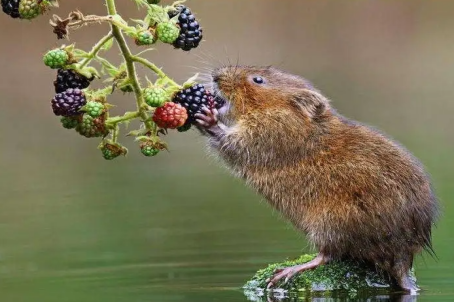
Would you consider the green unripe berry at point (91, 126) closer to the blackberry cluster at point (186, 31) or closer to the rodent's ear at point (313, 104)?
Result: the blackberry cluster at point (186, 31)

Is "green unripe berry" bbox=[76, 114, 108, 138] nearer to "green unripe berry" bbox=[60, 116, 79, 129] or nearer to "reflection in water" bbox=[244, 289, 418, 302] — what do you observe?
"green unripe berry" bbox=[60, 116, 79, 129]

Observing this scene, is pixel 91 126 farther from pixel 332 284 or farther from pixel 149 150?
pixel 332 284

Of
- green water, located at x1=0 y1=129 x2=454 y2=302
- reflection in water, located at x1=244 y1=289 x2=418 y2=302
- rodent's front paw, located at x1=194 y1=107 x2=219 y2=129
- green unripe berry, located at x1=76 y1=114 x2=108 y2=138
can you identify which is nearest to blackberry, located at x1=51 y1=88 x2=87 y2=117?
green unripe berry, located at x1=76 y1=114 x2=108 y2=138

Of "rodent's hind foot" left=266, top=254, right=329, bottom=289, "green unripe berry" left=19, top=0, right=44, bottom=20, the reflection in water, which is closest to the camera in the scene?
"green unripe berry" left=19, top=0, right=44, bottom=20

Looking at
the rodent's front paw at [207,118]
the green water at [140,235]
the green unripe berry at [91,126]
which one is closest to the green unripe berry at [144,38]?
the green unripe berry at [91,126]

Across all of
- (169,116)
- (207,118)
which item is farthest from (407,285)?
(169,116)

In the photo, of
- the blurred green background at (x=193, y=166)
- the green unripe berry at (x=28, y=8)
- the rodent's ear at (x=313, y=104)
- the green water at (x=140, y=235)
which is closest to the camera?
the green unripe berry at (x=28, y=8)
